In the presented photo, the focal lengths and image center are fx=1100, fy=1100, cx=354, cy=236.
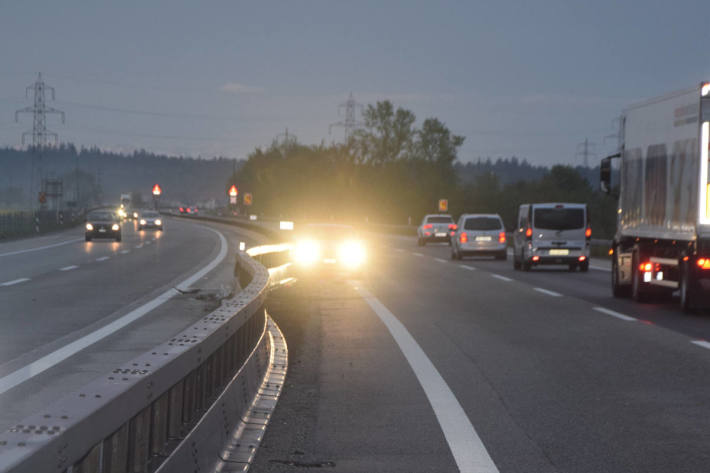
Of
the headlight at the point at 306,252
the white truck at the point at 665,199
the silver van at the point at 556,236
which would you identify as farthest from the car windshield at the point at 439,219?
the white truck at the point at 665,199

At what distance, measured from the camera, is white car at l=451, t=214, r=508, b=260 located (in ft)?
120

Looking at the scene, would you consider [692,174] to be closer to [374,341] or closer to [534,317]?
[534,317]

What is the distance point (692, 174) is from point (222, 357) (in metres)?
10.7

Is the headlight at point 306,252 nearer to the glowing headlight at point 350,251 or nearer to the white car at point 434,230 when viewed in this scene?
the glowing headlight at point 350,251

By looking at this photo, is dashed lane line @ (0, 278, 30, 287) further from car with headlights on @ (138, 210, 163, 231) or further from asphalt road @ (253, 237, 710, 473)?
car with headlights on @ (138, 210, 163, 231)

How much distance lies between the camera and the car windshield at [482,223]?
37.0 m

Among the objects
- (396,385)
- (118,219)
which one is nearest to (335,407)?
(396,385)

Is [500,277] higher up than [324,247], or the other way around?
[324,247]

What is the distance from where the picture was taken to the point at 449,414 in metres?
7.99

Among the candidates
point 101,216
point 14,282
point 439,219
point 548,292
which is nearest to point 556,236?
point 548,292

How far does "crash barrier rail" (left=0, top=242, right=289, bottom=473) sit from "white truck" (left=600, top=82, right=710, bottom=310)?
9.14m

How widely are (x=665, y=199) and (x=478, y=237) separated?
1928cm

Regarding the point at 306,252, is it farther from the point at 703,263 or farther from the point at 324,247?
the point at 703,263

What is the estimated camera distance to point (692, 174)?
52.8 ft
